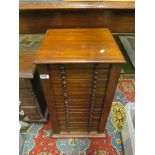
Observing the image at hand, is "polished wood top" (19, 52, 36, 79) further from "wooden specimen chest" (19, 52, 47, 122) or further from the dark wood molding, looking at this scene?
the dark wood molding

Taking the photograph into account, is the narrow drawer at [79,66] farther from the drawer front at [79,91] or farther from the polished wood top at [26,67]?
the polished wood top at [26,67]

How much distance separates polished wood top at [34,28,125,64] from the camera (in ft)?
2.20

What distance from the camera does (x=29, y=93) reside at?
1.00m

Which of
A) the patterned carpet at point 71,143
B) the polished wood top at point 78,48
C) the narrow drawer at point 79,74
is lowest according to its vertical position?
the patterned carpet at point 71,143

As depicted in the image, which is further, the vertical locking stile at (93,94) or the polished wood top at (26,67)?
the polished wood top at (26,67)

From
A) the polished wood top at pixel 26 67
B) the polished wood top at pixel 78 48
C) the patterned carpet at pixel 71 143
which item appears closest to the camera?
the polished wood top at pixel 78 48

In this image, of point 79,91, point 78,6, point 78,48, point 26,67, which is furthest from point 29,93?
point 78,6

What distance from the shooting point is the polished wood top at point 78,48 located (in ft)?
2.20

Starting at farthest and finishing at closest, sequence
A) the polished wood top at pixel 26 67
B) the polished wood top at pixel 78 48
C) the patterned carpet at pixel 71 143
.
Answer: the patterned carpet at pixel 71 143, the polished wood top at pixel 26 67, the polished wood top at pixel 78 48

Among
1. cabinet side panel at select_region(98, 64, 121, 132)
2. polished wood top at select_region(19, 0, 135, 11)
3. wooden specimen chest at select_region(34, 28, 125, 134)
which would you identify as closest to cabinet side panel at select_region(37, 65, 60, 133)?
wooden specimen chest at select_region(34, 28, 125, 134)

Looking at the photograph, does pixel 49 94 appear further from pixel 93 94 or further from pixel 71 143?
pixel 71 143

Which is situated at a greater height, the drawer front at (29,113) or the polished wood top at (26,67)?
the polished wood top at (26,67)

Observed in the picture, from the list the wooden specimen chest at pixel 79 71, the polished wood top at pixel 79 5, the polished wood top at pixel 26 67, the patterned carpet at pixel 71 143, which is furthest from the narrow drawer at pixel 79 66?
the patterned carpet at pixel 71 143

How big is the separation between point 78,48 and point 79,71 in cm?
11
